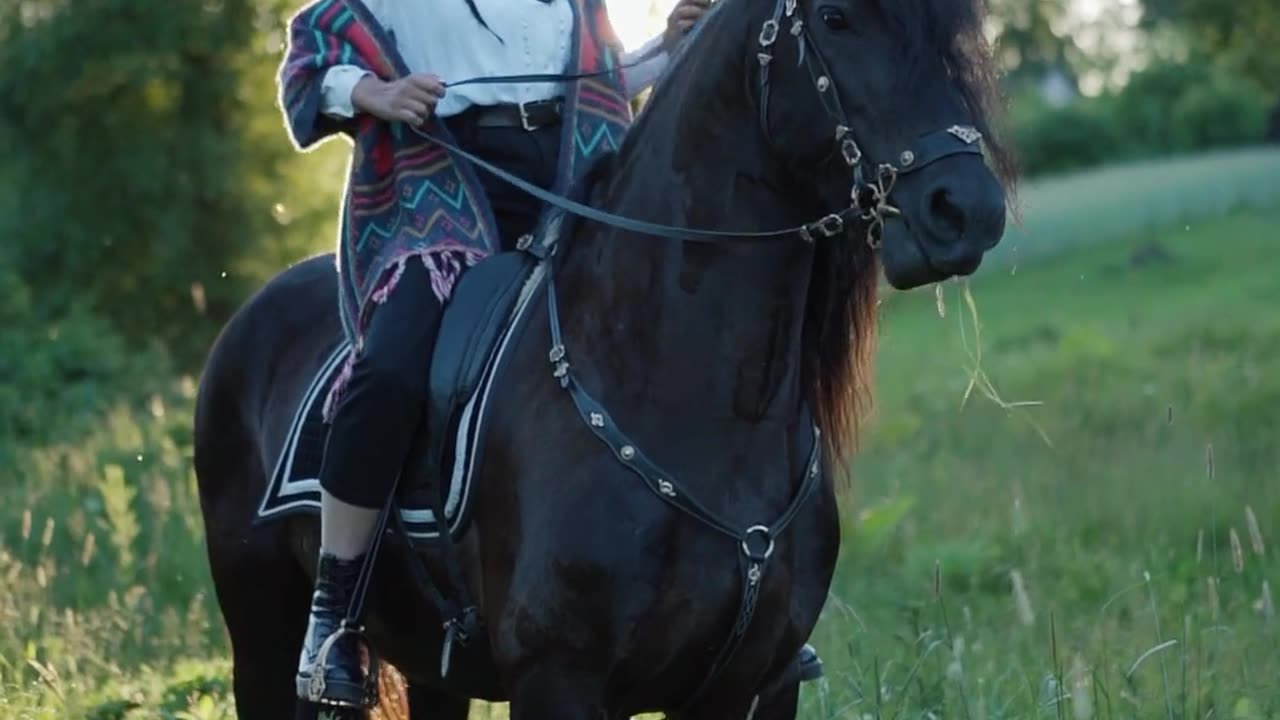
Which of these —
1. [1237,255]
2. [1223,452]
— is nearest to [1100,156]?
[1237,255]

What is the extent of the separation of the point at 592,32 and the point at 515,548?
4.66ft

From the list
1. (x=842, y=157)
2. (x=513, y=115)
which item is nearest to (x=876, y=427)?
(x=513, y=115)

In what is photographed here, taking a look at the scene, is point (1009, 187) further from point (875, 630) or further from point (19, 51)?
point (19, 51)

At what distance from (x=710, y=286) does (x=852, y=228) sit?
37 cm

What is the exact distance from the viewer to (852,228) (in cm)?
411

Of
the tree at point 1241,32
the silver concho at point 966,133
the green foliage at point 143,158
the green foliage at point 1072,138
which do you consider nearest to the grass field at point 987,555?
the silver concho at point 966,133

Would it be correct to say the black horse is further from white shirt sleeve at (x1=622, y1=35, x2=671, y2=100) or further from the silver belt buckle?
white shirt sleeve at (x1=622, y1=35, x2=671, y2=100)

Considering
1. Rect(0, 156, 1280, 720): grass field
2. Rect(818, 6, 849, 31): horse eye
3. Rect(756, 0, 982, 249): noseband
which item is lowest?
Rect(0, 156, 1280, 720): grass field

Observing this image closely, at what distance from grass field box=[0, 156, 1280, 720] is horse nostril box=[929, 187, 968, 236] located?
37cm

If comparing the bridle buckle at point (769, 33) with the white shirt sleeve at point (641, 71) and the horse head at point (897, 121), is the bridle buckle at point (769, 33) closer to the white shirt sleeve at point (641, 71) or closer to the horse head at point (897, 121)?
the horse head at point (897, 121)

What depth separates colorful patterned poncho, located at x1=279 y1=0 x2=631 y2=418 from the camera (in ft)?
15.9

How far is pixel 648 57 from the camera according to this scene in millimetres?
5043

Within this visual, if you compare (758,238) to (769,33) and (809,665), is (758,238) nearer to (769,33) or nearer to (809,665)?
(769,33)

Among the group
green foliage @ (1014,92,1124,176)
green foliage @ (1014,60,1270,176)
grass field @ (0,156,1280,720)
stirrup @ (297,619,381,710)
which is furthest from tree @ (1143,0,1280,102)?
green foliage @ (1014,92,1124,176)
